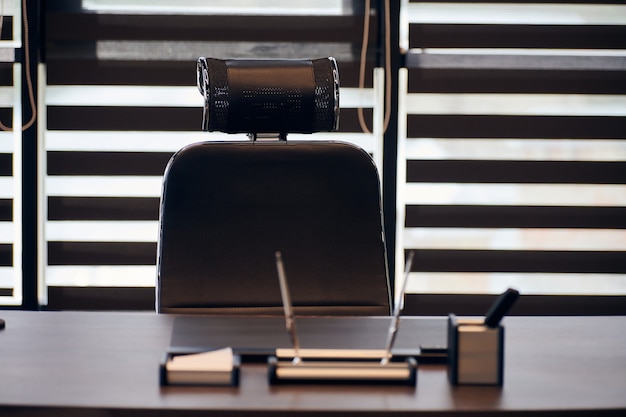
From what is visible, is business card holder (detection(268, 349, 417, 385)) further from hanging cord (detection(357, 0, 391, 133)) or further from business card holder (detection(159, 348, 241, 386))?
hanging cord (detection(357, 0, 391, 133))

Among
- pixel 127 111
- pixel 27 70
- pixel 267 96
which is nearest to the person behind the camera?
pixel 267 96

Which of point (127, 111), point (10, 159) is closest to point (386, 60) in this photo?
point (127, 111)

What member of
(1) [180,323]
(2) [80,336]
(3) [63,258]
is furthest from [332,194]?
(3) [63,258]

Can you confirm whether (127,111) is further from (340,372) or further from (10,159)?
(340,372)

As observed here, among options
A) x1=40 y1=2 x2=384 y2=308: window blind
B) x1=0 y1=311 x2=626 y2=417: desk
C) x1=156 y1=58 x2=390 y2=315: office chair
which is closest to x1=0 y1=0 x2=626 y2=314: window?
x1=40 y1=2 x2=384 y2=308: window blind

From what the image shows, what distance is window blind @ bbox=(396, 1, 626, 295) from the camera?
3.43 metres

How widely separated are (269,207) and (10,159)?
2.14 metres

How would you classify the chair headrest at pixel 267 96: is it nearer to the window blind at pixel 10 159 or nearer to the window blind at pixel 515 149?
the window blind at pixel 515 149

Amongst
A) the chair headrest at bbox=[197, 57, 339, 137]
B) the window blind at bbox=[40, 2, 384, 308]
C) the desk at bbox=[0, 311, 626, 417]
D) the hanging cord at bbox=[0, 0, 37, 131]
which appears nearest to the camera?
the desk at bbox=[0, 311, 626, 417]

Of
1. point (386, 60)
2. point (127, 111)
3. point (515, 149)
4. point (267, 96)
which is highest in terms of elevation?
point (386, 60)

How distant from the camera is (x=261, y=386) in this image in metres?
0.97

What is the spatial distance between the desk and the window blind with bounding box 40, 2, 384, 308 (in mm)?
2196

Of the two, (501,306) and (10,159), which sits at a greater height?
(501,306)

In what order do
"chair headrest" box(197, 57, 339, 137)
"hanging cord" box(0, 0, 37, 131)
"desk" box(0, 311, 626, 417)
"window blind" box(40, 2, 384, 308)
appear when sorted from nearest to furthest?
"desk" box(0, 311, 626, 417) < "chair headrest" box(197, 57, 339, 137) < "hanging cord" box(0, 0, 37, 131) < "window blind" box(40, 2, 384, 308)
